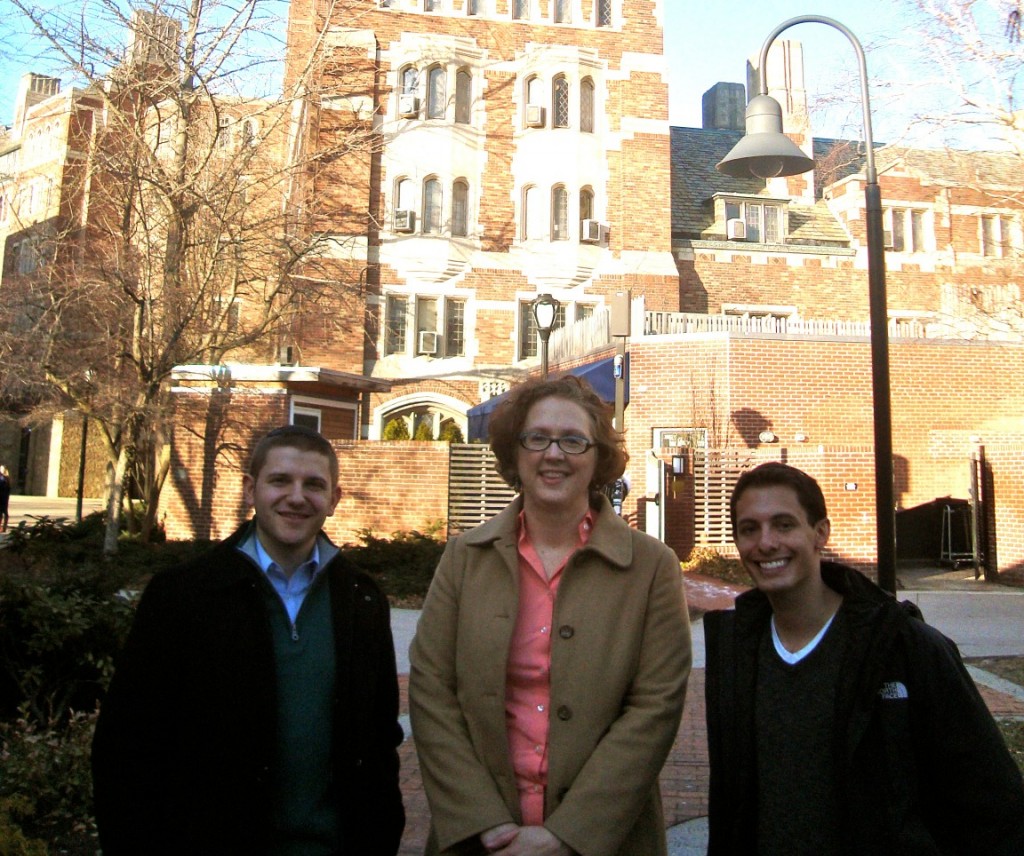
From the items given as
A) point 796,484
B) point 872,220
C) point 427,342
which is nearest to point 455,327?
point 427,342

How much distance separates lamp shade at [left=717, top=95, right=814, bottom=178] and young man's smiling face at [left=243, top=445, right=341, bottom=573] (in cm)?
474

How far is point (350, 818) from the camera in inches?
95.7

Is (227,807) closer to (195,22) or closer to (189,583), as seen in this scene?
(189,583)

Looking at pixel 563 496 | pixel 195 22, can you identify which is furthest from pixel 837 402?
pixel 563 496

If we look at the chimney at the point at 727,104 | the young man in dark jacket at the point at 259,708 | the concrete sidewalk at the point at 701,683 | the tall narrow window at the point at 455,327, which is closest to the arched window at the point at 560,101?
the tall narrow window at the point at 455,327

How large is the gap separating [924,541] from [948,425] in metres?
2.48

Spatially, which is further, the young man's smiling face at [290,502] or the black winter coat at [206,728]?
the young man's smiling face at [290,502]

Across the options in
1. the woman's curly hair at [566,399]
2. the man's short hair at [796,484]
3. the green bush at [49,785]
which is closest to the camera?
the man's short hair at [796,484]

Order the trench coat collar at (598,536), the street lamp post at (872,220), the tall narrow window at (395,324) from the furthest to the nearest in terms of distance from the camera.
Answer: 1. the tall narrow window at (395,324)
2. the street lamp post at (872,220)
3. the trench coat collar at (598,536)

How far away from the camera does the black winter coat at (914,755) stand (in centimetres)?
207

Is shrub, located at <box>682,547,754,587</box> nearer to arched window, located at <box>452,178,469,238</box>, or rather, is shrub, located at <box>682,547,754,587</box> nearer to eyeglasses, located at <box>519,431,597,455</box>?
eyeglasses, located at <box>519,431,597,455</box>

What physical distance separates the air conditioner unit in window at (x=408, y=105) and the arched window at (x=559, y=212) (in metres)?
4.16

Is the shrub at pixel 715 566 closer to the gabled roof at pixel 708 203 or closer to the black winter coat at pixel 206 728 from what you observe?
the black winter coat at pixel 206 728

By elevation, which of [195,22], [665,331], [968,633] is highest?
[195,22]
